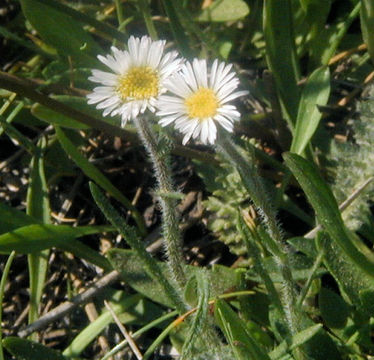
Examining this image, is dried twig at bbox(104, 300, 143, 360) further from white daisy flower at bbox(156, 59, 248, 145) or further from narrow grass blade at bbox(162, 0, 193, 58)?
narrow grass blade at bbox(162, 0, 193, 58)

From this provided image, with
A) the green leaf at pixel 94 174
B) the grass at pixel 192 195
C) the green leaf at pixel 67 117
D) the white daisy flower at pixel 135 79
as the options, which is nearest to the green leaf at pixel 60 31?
the grass at pixel 192 195

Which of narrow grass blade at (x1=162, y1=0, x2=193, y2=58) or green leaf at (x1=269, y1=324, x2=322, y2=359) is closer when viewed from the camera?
green leaf at (x1=269, y1=324, x2=322, y2=359)

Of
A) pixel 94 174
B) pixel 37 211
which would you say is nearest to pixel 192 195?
pixel 94 174

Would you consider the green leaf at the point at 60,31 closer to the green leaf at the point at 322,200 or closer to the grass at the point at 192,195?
the grass at the point at 192,195

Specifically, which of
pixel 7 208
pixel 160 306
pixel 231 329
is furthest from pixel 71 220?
pixel 231 329

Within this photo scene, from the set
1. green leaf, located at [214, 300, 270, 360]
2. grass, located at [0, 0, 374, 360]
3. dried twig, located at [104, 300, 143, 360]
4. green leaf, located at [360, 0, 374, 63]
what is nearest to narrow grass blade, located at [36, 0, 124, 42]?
grass, located at [0, 0, 374, 360]

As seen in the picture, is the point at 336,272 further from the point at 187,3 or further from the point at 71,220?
the point at 187,3

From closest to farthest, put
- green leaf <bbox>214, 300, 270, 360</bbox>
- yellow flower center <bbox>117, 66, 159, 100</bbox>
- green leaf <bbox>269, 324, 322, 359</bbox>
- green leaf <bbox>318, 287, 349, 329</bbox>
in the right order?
green leaf <bbox>214, 300, 270, 360</bbox>
green leaf <bbox>269, 324, 322, 359</bbox>
yellow flower center <bbox>117, 66, 159, 100</bbox>
green leaf <bbox>318, 287, 349, 329</bbox>
